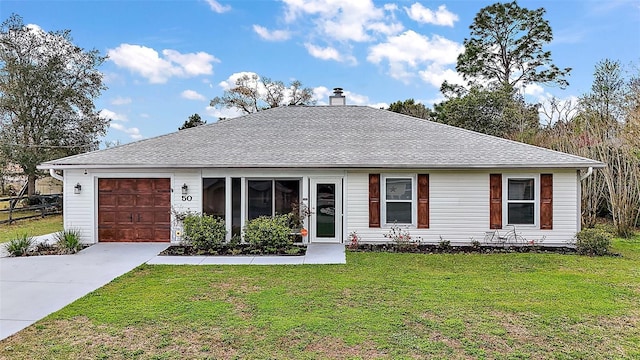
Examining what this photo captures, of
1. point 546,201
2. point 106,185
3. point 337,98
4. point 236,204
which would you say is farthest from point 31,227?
point 546,201

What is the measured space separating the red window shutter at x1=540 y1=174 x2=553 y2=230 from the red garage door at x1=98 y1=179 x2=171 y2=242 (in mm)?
10523

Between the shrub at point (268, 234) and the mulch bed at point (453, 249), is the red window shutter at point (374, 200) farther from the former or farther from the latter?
the shrub at point (268, 234)

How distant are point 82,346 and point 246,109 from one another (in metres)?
30.7

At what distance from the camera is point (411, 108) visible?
3338cm

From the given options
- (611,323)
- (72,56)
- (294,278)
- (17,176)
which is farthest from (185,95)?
(611,323)

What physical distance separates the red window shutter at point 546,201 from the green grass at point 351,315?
2.31m

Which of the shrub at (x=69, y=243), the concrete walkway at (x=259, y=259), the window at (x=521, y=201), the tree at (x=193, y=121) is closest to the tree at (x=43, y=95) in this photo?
the tree at (x=193, y=121)

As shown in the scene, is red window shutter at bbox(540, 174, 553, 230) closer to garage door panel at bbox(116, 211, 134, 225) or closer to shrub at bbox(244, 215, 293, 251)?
shrub at bbox(244, 215, 293, 251)

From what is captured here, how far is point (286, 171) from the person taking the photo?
36.5 feet

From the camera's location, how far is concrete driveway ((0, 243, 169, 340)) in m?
5.89

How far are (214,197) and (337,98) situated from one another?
781 cm

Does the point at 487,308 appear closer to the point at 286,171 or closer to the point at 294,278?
the point at 294,278

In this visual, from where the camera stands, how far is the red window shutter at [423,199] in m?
10.9

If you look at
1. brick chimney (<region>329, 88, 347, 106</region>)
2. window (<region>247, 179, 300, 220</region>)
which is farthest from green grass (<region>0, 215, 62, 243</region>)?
brick chimney (<region>329, 88, 347, 106</region>)
